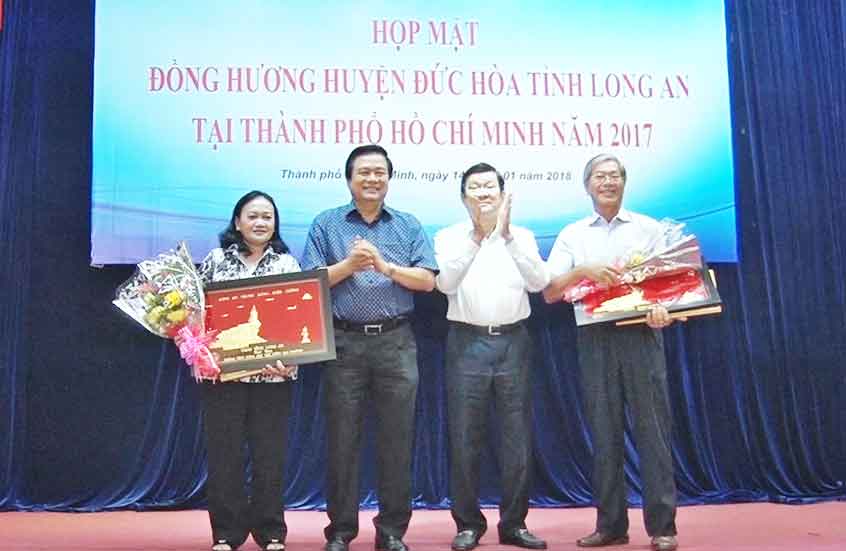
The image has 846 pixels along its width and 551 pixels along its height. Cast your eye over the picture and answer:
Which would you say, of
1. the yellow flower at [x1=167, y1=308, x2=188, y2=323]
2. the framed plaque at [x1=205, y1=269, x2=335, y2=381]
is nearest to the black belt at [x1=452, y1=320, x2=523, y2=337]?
the framed plaque at [x1=205, y1=269, x2=335, y2=381]

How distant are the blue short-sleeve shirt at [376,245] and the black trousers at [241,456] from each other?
0.41m

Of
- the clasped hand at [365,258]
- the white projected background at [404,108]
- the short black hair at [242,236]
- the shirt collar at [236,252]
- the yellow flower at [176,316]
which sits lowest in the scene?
the yellow flower at [176,316]

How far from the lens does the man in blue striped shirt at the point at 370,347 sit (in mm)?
3041

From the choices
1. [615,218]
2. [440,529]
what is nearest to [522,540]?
[440,529]

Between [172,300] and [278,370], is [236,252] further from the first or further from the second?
[278,370]

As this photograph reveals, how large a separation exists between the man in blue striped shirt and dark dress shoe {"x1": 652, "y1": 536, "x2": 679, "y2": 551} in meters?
0.91

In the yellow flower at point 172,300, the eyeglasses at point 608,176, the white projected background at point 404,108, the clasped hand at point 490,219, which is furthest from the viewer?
the white projected background at point 404,108

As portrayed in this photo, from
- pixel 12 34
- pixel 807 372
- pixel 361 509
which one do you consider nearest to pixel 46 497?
pixel 361 509

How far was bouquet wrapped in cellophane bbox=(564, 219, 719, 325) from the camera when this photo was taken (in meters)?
3.11

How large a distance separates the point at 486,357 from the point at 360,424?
553 mm

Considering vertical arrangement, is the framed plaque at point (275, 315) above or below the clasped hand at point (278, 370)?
above

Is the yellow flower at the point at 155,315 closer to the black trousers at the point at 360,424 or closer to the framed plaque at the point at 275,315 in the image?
the framed plaque at the point at 275,315

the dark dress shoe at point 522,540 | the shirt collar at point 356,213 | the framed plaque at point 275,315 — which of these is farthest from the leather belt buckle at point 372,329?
the dark dress shoe at point 522,540

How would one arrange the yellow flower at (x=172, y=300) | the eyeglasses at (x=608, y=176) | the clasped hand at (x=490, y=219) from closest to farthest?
the yellow flower at (x=172, y=300) → the clasped hand at (x=490, y=219) → the eyeglasses at (x=608, y=176)
